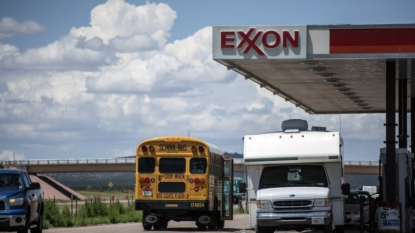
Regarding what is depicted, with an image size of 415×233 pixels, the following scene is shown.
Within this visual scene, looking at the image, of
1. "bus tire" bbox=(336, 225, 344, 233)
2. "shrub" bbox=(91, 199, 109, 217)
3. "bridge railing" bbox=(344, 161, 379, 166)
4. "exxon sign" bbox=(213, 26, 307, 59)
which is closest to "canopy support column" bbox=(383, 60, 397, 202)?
"bus tire" bbox=(336, 225, 344, 233)

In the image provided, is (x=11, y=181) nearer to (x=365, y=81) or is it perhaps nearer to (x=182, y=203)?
(x=182, y=203)

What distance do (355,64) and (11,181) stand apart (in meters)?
12.9

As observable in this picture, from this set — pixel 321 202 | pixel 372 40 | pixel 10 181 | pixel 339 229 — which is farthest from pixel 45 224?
pixel 372 40

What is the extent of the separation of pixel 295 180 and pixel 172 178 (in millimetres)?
7513

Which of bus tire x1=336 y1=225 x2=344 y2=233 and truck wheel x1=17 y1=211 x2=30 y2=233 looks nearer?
truck wheel x1=17 y1=211 x2=30 y2=233

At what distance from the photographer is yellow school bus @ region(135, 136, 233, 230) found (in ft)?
112

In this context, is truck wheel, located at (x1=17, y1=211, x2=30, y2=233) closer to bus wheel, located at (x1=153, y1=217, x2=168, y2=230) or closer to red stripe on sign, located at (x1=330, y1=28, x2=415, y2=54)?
bus wheel, located at (x1=153, y1=217, x2=168, y2=230)

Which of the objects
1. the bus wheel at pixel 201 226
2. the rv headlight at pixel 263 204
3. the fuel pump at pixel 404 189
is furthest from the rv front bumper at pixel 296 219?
the bus wheel at pixel 201 226

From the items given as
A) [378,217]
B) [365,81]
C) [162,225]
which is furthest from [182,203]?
[365,81]

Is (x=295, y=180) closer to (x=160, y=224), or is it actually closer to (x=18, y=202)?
(x=18, y=202)

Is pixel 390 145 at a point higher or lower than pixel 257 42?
lower

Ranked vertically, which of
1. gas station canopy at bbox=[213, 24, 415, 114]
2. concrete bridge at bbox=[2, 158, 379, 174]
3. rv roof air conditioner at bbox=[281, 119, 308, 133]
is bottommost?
concrete bridge at bbox=[2, 158, 379, 174]

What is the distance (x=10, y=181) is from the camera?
28156 millimetres

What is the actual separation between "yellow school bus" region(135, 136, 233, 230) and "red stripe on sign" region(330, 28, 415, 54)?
6.07 m
